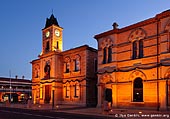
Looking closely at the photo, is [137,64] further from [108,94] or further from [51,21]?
[51,21]

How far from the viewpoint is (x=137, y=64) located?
89.7ft

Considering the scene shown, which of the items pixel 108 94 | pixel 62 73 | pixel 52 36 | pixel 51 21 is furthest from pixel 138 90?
pixel 51 21

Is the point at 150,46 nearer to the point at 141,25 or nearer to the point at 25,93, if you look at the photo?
the point at 141,25

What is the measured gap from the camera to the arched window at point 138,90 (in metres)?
26.9

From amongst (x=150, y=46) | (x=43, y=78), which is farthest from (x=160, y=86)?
(x=43, y=78)

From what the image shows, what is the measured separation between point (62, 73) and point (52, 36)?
7.87 metres

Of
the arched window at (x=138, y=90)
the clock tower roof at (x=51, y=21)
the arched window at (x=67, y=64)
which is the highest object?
the clock tower roof at (x=51, y=21)

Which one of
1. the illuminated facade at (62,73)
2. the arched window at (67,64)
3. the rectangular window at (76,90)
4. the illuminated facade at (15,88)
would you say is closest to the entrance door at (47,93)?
the illuminated facade at (62,73)

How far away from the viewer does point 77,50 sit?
3800cm

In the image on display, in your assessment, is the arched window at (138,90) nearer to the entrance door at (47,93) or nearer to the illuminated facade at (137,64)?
the illuminated facade at (137,64)

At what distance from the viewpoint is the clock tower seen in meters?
44.2

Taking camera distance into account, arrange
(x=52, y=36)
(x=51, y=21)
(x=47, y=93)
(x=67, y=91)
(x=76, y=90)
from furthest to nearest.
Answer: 1. (x=51, y=21)
2. (x=52, y=36)
3. (x=47, y=93)
4. (x=67, y=91)
5. (x=76, y=90)

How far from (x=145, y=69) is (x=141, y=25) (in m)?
5.19

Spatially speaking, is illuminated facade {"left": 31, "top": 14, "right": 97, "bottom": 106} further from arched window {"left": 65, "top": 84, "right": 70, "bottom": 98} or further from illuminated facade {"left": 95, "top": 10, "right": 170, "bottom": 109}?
illuminated facade {"left": 95, "top": 10, "right": 170, "bottom": 109}
